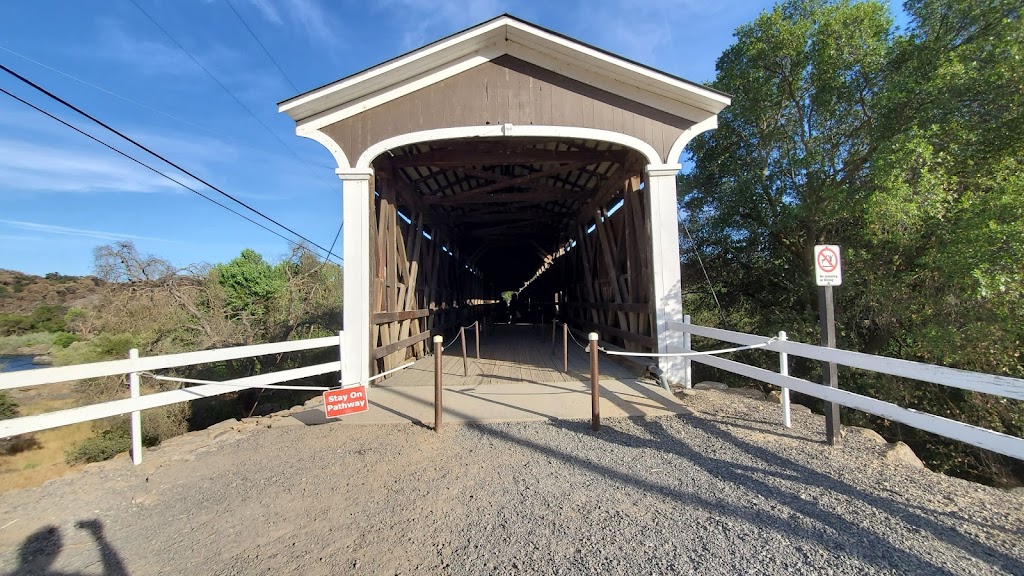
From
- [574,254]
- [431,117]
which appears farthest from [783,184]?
[431,117]

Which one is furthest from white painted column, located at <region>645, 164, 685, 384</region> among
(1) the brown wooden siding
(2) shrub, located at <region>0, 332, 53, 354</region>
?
(2) shrub, located at <region>0, 332, 53, 354</region>

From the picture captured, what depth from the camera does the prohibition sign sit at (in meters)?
3.66

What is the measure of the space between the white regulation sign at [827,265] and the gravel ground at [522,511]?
1.42 meters

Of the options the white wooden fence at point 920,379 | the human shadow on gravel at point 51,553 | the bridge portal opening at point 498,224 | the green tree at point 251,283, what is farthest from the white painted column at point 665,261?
the green tree at point 251,283

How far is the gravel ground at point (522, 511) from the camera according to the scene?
220 centimetres

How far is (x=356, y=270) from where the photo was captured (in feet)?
19.7

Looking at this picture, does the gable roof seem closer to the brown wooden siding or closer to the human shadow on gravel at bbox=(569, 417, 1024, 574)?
the brown wooden siding

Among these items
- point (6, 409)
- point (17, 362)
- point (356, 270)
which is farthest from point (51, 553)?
point (17, 362)

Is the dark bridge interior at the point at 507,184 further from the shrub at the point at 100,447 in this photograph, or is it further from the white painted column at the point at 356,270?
the shrub at the point at 100,447

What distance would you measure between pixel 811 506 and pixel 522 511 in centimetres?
178

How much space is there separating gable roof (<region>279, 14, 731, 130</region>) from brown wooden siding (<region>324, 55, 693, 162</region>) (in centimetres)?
11

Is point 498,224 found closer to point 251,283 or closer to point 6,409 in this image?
point 251,283

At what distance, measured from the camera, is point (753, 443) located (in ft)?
12.5

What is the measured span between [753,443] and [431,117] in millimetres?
5650
